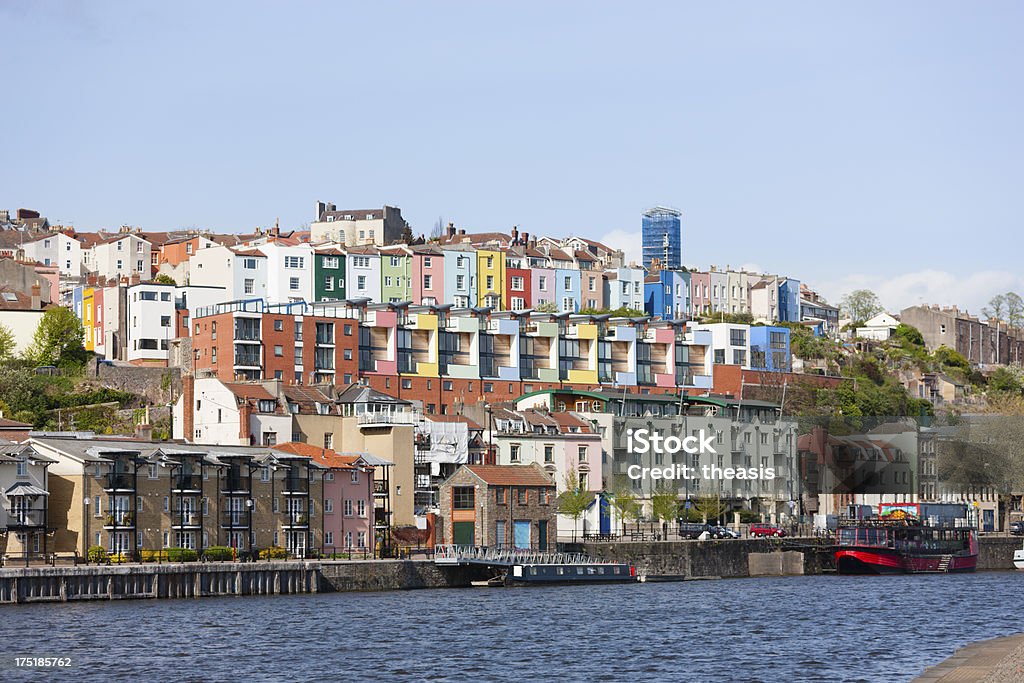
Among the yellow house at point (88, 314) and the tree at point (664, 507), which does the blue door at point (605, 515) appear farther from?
the yellow house at point (88, 314)

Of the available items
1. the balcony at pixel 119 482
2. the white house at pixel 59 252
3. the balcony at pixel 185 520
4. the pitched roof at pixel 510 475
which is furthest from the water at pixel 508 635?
the white house at pixel 59 252

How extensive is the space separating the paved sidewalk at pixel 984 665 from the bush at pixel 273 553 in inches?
1732

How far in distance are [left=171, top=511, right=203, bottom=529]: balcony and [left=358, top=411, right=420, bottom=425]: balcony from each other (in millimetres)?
25244

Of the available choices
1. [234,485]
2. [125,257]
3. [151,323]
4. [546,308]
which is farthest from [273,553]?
[125,257]

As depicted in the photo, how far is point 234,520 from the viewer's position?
9450cm

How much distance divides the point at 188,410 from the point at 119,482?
107ft

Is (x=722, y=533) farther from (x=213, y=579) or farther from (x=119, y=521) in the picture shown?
(x=119, y=521)

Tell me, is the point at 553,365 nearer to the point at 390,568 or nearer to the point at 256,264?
the point at 256,264

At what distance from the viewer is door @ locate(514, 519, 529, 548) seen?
109188 millimetres

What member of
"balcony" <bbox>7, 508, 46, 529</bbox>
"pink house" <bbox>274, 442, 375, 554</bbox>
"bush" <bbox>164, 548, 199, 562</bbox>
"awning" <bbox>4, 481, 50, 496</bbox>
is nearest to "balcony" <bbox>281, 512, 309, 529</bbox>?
"pink house" <bbox>274, 442, 375, 554</bbox>

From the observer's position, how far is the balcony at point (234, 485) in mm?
94312

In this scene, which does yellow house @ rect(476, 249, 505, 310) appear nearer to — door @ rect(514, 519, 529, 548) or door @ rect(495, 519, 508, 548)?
door @ rect(514, 519, 529, 548)

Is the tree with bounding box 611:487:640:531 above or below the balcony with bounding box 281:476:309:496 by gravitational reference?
below

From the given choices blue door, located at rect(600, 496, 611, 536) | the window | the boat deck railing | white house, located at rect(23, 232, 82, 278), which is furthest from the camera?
white house, located at rect(23, 232, 82, 278)
